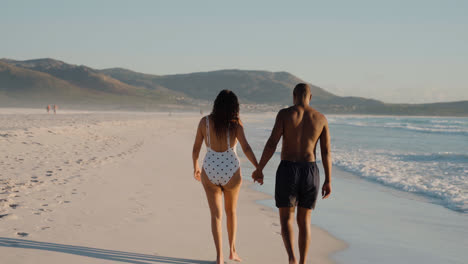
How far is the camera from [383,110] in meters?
146

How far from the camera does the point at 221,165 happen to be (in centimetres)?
396

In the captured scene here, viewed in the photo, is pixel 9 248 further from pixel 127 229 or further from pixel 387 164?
pixel 387 164

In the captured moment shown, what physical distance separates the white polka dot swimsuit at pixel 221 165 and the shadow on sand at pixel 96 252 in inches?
34.4

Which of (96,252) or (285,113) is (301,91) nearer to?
(285,113)

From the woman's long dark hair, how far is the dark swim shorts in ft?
2.03

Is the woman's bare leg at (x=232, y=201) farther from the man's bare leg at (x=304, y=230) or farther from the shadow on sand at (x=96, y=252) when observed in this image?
the man's bare leg at (x=304, y=230)

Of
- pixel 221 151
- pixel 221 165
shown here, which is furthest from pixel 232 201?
pixel 221 151

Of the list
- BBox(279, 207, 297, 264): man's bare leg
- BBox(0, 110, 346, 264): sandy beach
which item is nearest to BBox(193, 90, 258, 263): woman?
BBox(279, 207, 297, 264): man's bare leg

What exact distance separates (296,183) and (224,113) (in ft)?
3.02

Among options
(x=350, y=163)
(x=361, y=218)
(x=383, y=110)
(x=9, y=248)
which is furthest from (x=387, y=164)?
(x=383, y=110)

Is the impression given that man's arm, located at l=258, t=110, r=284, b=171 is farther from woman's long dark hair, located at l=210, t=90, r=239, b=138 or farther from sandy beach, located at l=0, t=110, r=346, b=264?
sandy beach, located at l=0, t=110, r=346, b=264

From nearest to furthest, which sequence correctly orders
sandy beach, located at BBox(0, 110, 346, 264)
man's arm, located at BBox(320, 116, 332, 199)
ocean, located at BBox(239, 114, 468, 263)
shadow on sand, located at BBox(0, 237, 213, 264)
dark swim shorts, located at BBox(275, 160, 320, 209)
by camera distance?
dark swim shorts, located at BBox(275, 160, 320, 209) → man's arm, located at BBox(320, 116, 332, 199) → shadow on sand, located at BBox(0, 237, 213, 264) → sandy beach, located at BBox(0, 110, 346, 264) → ocean, located at BBox(239, 114, 468, 263)

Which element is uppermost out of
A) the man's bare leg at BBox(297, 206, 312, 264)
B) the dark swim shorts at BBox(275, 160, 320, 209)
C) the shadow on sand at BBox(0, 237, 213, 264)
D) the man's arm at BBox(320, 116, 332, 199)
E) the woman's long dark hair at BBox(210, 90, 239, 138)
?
the woman's long dark hair at BBox(210, 90, 239, 138)

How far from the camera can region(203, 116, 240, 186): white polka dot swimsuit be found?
3.97m
